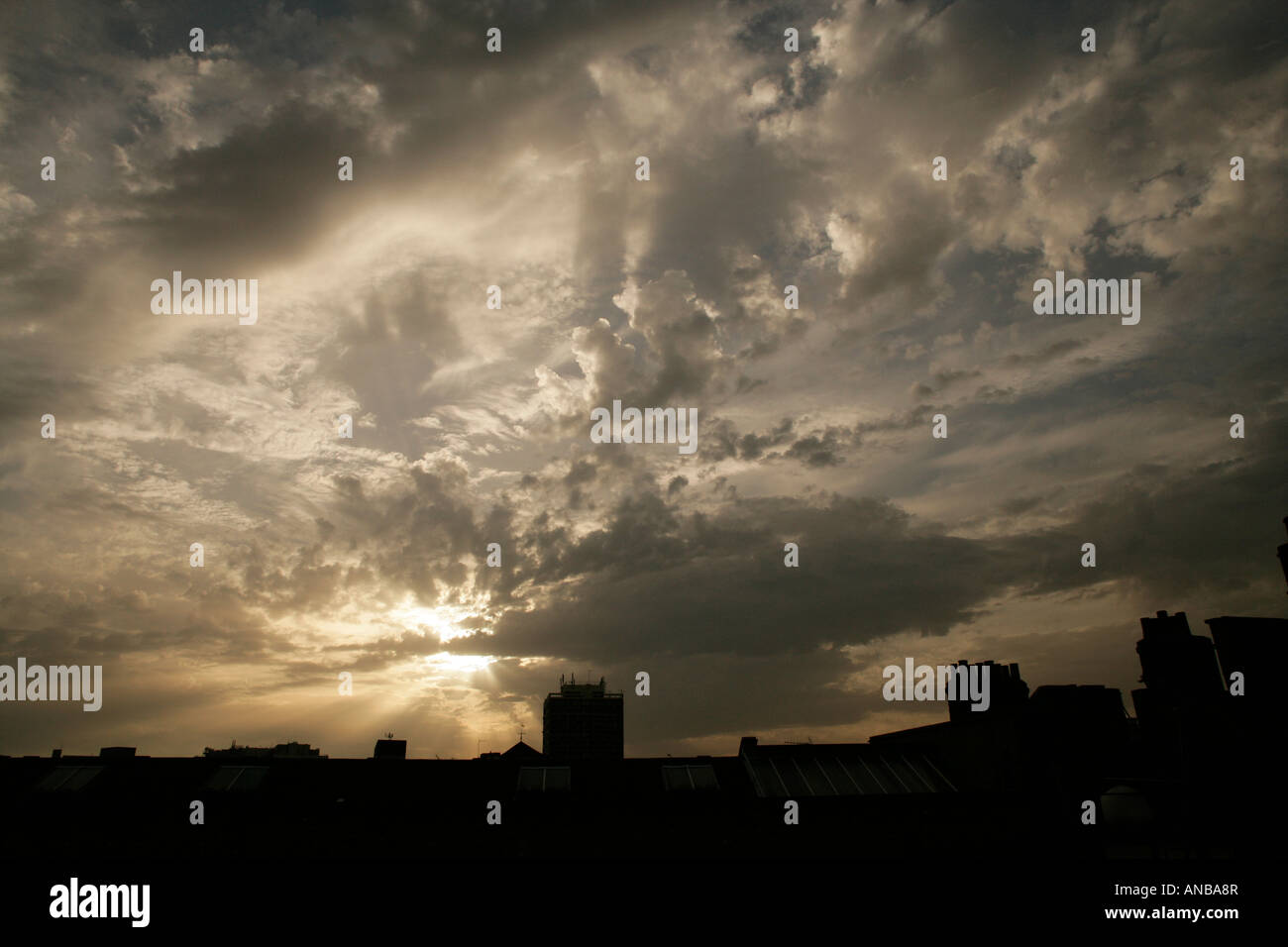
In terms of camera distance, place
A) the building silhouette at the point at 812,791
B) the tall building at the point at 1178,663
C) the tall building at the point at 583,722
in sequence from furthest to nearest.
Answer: the tall building at the point at 583,722 < the tall building at the point at 1178,663 < the building silhouette at the point at 812,791

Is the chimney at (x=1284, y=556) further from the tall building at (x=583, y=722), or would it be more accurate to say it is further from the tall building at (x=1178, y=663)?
the tall building at (x=583, y=722)

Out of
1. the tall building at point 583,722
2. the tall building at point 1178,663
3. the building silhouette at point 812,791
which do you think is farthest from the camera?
the tall building at point 583,722

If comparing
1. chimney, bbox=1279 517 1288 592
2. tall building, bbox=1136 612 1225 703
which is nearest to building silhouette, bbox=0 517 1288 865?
tall building, bbox=1136 612 1225 703

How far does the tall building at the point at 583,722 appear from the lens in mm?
138825

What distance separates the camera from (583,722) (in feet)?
462

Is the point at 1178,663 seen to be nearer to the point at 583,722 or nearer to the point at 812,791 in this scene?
the point at 812,791

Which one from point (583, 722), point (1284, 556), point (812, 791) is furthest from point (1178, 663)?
point (583, 722)

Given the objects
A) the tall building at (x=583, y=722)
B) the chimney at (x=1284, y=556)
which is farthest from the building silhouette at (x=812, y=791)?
the tall building at (x=583, y=722)

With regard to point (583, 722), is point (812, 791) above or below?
above

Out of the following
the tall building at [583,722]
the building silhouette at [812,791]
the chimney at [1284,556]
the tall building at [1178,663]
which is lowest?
the tall building at [583,722]

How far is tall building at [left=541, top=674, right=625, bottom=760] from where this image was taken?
455 ft
